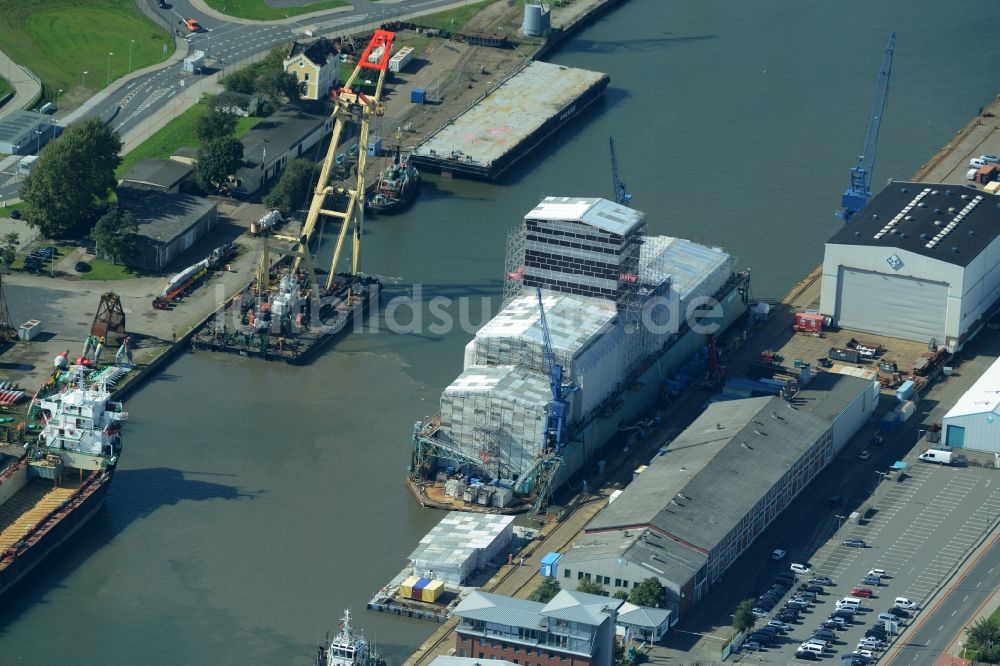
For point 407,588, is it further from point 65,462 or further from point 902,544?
point 902,544

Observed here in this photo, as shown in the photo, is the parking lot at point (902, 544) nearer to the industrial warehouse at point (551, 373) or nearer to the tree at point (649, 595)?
the tree at point (649, 595)

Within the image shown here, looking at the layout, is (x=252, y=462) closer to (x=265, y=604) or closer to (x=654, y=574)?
(x=265, y=604)

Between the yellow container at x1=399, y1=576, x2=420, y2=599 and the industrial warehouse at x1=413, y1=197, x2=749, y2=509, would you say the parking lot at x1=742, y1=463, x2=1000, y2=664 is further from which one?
the yellow container at x1=399, y1=576, x2=420, y2=599

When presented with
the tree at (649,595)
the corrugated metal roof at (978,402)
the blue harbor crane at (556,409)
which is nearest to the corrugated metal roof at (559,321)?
the blue harbor crane at (556,409)

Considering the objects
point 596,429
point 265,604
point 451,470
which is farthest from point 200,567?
point 596,429

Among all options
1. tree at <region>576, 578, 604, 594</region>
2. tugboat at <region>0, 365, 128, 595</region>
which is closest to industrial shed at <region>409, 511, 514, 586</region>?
tree at <region>576, 578, 604, 594</region>
